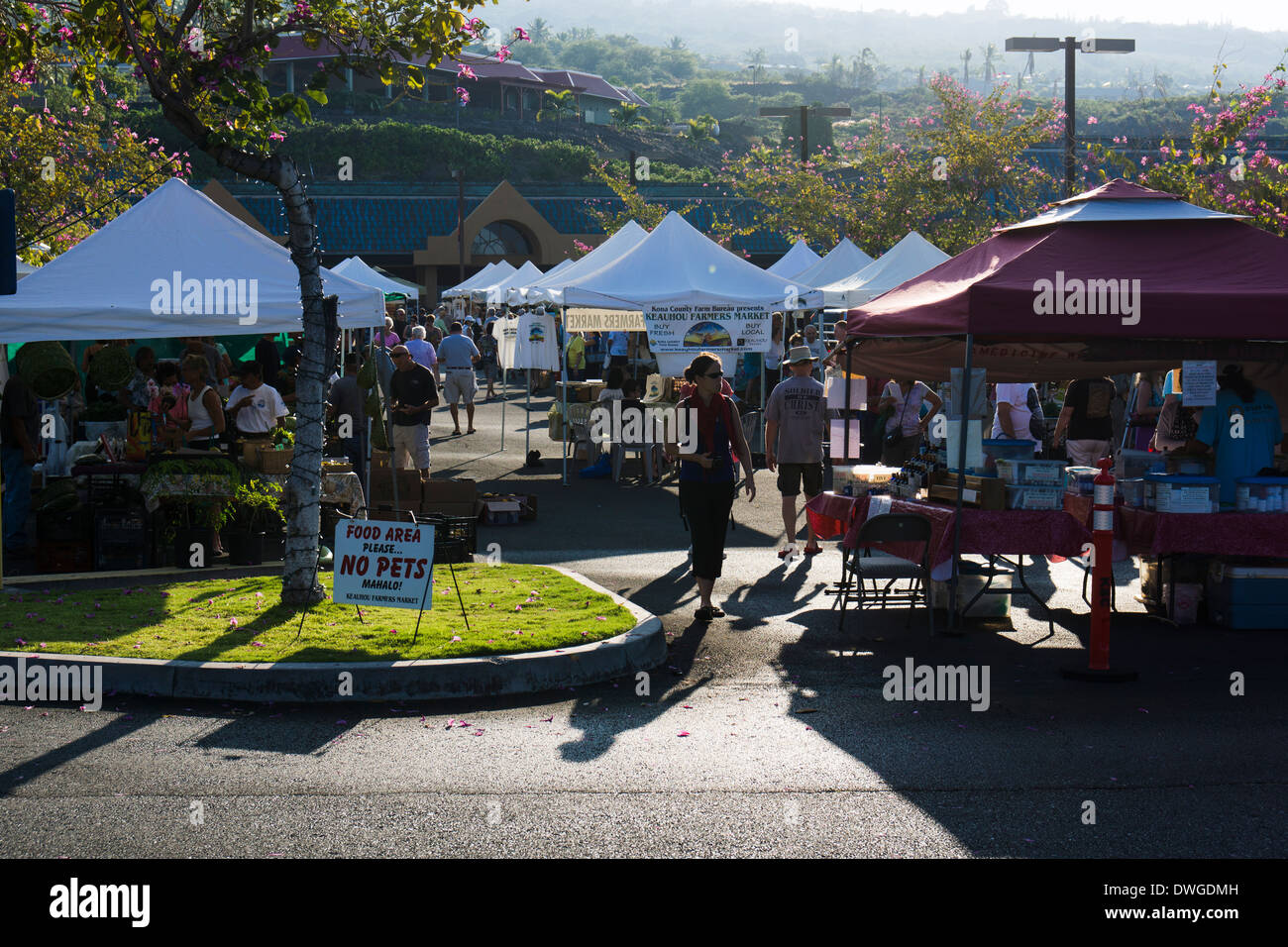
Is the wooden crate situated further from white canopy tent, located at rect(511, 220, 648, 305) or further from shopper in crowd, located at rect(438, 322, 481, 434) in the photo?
shopper in crowd, located at rect(438, 322, 481, 434)

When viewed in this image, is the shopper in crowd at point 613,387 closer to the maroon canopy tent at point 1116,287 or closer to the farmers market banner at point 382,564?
the maroon canopy tent at point 1116,287

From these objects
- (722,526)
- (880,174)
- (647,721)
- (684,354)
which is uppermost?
(880,174)

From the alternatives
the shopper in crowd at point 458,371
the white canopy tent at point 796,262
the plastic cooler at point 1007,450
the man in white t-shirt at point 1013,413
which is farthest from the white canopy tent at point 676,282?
the white canopy tent at point 796,262

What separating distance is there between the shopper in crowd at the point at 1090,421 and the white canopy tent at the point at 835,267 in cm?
1111

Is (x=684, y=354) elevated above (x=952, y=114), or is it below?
below

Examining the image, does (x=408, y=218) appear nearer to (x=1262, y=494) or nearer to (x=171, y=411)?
(x=171, y=411)

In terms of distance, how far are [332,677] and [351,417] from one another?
748 centimetres

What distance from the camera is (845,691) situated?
844 cm

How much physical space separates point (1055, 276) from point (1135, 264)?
0.76 metres

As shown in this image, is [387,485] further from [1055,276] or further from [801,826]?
[801,826]

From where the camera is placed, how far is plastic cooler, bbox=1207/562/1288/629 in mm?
10297

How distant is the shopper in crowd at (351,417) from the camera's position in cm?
1508
